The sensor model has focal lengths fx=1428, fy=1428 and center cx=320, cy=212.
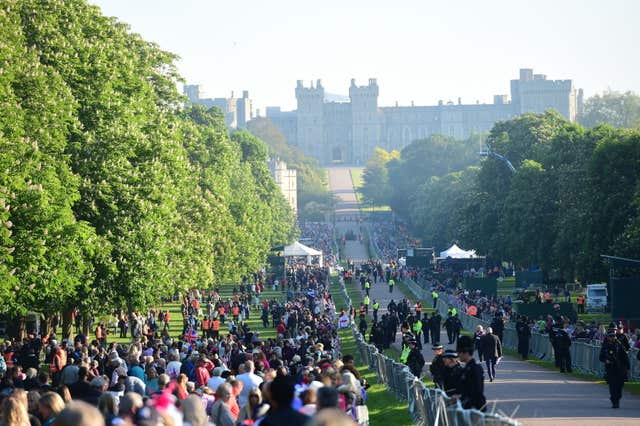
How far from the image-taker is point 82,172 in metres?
42.2

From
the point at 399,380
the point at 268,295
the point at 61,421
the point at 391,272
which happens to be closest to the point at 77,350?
the point at 399,380

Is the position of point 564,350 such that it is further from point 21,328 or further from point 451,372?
point 21,328

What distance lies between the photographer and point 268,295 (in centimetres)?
8088

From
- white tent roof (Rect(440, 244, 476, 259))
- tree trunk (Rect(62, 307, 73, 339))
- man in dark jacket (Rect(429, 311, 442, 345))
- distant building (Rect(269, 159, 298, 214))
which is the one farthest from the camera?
distant building (Rect(269, 159, 298, 214))

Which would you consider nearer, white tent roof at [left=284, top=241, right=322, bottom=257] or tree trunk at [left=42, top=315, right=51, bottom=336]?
tree trunk at [left=42, top=315, right=51, bottom=336]

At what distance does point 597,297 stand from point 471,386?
4108cm

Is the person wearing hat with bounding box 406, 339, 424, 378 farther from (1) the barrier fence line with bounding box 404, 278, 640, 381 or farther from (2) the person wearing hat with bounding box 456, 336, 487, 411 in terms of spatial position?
(2) the person wearing hat with bounding box 456, 336, 487, 411

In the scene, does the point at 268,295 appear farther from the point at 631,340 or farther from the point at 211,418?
the point at 211,418

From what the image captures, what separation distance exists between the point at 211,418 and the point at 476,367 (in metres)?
3.40

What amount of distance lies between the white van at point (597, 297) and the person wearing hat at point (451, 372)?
128 feet

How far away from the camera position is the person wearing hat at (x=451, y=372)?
18156 millimetres

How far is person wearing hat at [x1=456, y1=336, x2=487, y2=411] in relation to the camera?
17.7 meters

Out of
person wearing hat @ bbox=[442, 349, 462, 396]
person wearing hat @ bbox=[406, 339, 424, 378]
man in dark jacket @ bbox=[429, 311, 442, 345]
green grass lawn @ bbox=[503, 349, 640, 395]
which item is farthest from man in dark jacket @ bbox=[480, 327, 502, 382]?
man in dark jacket @ bbox=[429, 311, 442, 345]

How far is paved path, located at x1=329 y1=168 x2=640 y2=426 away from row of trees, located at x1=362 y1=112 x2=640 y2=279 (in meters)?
20.4
